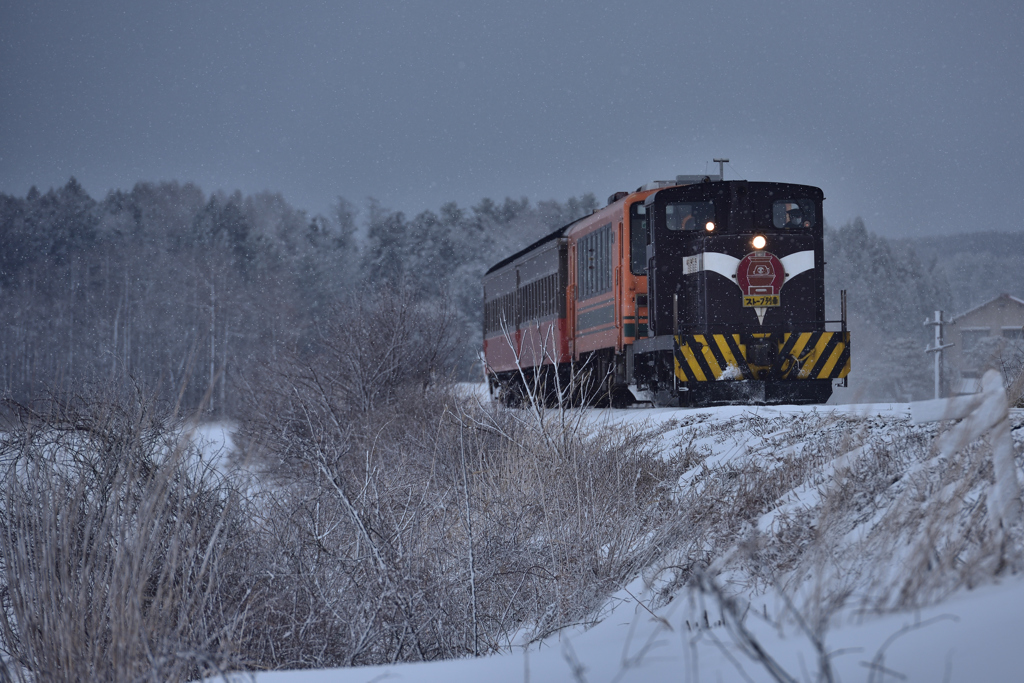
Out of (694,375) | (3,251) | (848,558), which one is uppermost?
(3,251)

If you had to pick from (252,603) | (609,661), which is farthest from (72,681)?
(609,661)

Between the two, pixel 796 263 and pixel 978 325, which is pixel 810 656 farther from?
pixel 978 325

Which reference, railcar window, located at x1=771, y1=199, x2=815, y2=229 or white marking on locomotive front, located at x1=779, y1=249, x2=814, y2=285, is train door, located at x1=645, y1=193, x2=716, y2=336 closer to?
railcar window, located at x1=771, y1=199, x2=815, y2=229

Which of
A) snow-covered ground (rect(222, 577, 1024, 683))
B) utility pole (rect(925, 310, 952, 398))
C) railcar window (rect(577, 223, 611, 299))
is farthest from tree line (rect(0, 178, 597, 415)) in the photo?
snow-covered ground (rect(222, 577, 1024, 683))

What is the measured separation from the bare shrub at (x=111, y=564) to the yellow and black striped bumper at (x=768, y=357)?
6665 mm

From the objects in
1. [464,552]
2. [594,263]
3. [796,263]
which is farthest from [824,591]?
[594,263]

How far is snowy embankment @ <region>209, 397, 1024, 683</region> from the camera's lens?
2543mm

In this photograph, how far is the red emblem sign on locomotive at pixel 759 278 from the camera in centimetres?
1157

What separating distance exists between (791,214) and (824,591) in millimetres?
9081

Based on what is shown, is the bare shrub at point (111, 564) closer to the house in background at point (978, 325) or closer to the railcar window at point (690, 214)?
the railcar window at point (690, 214)

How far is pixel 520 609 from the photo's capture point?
597 cm

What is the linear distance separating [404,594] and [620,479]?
284 centimetres

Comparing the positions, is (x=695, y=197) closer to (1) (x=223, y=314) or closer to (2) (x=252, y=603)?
(2) (x=252, y=603)

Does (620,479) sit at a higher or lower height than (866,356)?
lower
